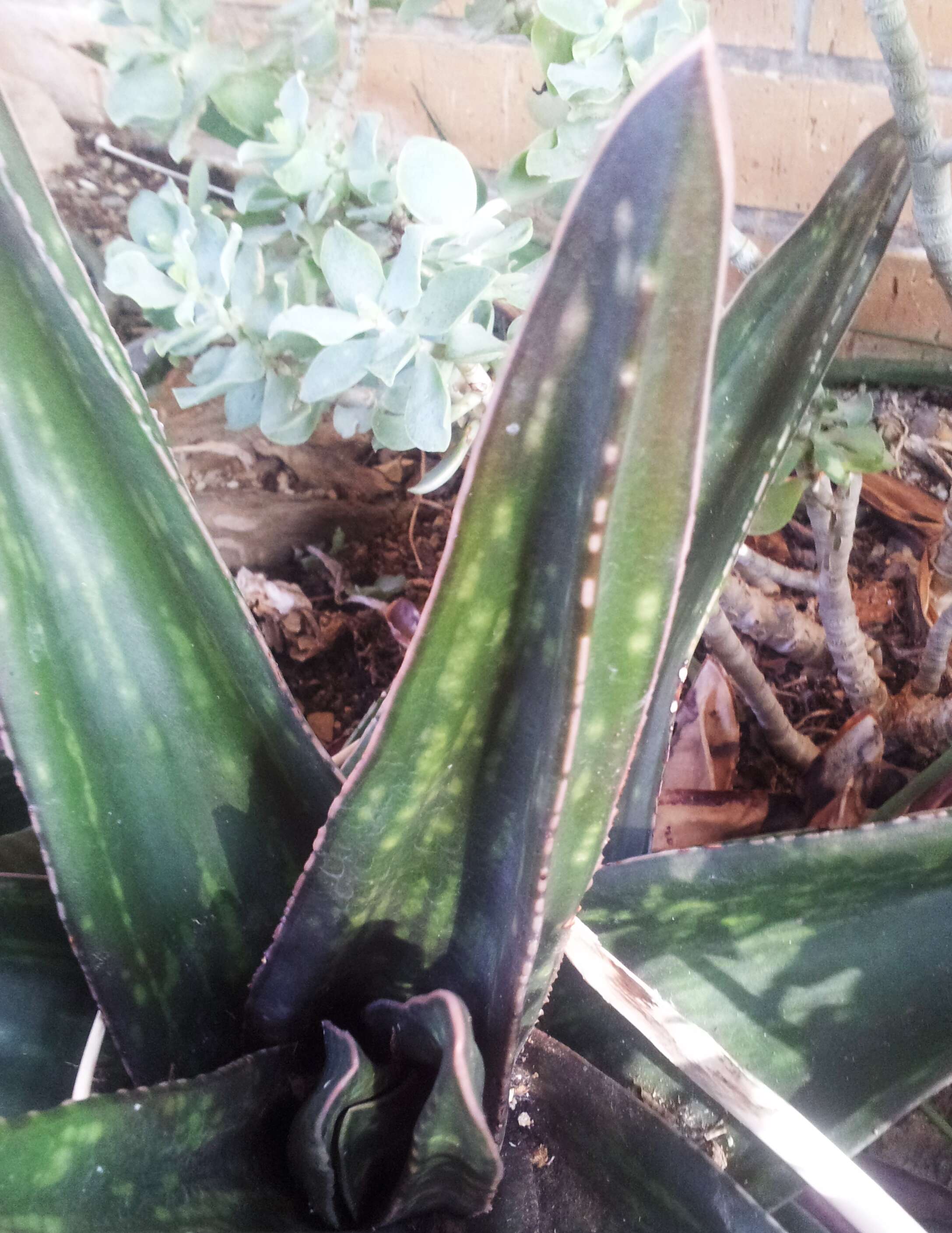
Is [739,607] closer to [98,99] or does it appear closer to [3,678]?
[3,678]

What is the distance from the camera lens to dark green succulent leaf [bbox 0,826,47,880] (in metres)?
0.52

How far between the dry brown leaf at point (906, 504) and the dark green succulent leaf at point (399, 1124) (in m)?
0.68

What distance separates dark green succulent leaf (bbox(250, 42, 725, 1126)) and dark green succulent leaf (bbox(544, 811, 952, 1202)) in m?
0.09

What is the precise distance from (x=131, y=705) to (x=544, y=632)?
181 mm

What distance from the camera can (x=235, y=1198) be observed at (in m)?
0.33

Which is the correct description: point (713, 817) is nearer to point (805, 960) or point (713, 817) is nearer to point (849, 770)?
point (849, 770)

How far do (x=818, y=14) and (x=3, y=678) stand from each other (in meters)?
0.89

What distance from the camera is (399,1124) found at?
14.2 inches

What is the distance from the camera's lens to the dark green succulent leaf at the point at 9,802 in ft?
1.70

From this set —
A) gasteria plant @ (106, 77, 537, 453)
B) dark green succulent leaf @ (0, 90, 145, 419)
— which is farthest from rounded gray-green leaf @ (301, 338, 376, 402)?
dark green succulent leaf @ (0, 90, 145, 419)

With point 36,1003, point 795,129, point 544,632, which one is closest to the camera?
point 544,632

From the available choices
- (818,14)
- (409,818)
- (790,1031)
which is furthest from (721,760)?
(818,14)

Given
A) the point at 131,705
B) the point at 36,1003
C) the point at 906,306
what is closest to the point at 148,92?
the point at 131,705

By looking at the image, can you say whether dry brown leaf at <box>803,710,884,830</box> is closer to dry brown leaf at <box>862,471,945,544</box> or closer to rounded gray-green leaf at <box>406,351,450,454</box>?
dry brown leaf at <box>862,471,945,544</box>
